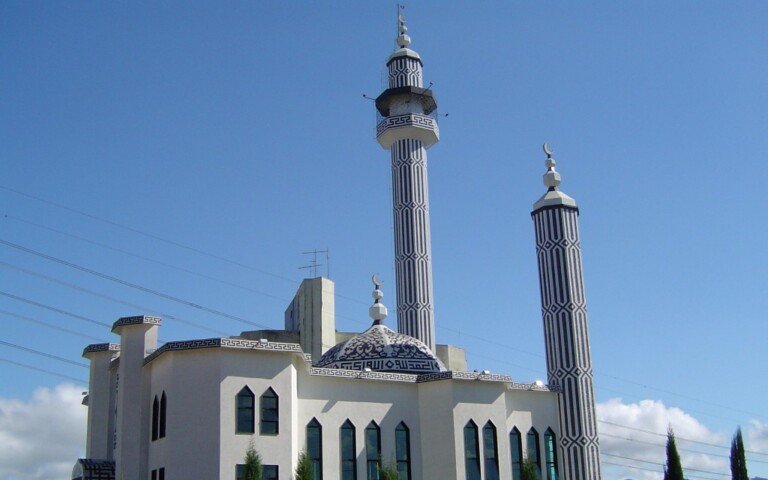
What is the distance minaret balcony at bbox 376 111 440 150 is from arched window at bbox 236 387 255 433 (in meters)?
15.6

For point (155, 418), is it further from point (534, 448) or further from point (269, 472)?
point (534, 448)

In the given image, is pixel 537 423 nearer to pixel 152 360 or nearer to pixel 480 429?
pixel 480 429

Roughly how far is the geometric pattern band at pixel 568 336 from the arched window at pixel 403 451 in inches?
185

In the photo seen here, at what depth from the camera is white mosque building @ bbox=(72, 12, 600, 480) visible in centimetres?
2122

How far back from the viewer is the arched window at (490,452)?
24422 mm

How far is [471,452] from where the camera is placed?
2427cm

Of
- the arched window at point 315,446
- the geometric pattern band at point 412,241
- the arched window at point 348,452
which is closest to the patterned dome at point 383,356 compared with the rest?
the arched window at point 348,452

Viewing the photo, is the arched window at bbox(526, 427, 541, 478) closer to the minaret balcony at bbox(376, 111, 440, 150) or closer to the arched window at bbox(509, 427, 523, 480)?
the arched window at bbox(509, 427, 523, 480)

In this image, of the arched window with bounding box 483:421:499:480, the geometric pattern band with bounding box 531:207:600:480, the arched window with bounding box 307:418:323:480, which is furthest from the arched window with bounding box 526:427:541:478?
the arched window with bounding box 307:418:323:480

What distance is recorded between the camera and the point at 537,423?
26.3 m

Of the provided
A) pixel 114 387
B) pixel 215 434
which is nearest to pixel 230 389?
pixel 215 434

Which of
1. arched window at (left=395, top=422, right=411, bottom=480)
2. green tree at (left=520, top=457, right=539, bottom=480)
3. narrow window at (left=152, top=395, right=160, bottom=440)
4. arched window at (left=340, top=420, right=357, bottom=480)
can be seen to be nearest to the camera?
narrow window at (left=152, top=395, right=160, bottom=440)

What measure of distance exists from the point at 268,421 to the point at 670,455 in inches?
457

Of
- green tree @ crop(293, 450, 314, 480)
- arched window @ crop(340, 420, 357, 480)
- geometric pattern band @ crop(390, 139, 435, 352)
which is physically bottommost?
green tree @ crop(293, 450, 314, 480)
